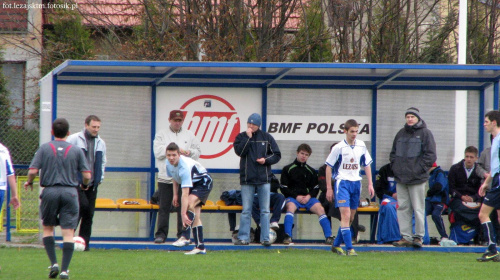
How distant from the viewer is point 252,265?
8594mm

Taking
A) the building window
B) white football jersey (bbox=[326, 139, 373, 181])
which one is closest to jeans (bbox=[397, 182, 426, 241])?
white football jersey (bbox=[326, 139, 373, 181])

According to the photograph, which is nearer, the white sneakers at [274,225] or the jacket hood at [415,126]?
the jacket hood at [415,126]

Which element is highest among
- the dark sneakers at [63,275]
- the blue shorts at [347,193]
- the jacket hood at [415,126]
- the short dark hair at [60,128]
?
the jacket hood at [415,126]

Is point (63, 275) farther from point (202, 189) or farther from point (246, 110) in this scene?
point (246, 110)

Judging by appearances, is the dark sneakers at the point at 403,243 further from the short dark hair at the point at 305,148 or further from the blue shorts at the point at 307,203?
the short dark hair at the point at 305,148

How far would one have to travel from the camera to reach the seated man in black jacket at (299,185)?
10734 millimetres

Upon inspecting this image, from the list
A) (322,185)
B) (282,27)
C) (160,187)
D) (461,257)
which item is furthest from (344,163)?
(282,27)

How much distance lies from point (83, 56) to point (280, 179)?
983 centimetres

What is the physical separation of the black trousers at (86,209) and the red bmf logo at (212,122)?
2.21 m

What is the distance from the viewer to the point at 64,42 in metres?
20.5

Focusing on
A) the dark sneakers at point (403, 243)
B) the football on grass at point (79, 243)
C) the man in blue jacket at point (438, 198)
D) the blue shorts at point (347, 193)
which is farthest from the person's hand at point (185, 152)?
the man in blue jacket at point (438, 198)

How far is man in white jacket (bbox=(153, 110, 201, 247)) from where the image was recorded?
10469 mm

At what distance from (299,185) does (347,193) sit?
150 centimetres

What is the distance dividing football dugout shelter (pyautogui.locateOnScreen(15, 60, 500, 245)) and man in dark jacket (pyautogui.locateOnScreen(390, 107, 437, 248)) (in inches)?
36.6
